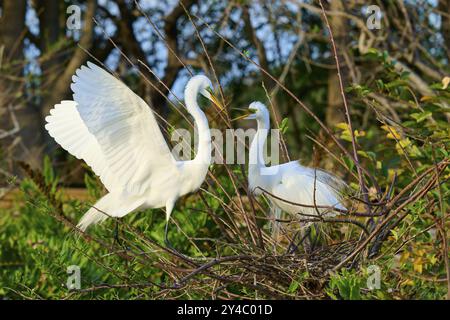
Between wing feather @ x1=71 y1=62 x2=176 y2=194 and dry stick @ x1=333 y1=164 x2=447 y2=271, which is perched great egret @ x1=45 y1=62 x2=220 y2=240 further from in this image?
dry stick @ x1=333 y1=164 x2=447 y2=271

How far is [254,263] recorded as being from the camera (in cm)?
229

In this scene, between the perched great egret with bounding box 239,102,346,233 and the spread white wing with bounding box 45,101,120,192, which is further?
the perched great egret with bounding box 239,102,346,233

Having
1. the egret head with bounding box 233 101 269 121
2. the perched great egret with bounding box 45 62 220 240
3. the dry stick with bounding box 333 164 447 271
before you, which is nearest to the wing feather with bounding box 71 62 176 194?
the perched great egret with bounding box 45 62 220 240

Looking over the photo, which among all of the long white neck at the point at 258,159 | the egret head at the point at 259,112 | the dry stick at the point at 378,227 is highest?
the egret head at the point at 259,112

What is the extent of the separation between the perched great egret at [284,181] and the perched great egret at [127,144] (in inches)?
26.5

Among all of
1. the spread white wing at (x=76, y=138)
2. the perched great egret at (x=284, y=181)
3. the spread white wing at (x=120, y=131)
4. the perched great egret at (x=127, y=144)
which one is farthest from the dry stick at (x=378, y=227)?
the perched great egret at (x=284, y=181)

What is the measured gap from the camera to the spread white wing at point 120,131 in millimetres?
2379

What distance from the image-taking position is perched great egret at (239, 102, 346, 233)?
128 inches

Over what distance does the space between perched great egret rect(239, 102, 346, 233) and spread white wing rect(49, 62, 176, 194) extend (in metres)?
0.72

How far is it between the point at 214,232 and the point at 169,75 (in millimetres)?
3931

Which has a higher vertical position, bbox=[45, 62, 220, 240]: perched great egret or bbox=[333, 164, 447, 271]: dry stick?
bbox=[45, 62, 220, 240]: perched great egret

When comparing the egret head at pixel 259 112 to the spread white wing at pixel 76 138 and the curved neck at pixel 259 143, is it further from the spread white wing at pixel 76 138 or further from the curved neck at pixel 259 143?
the spread white wing at pixel 76 138

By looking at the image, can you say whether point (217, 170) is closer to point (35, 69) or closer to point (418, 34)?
point (418, 34)
